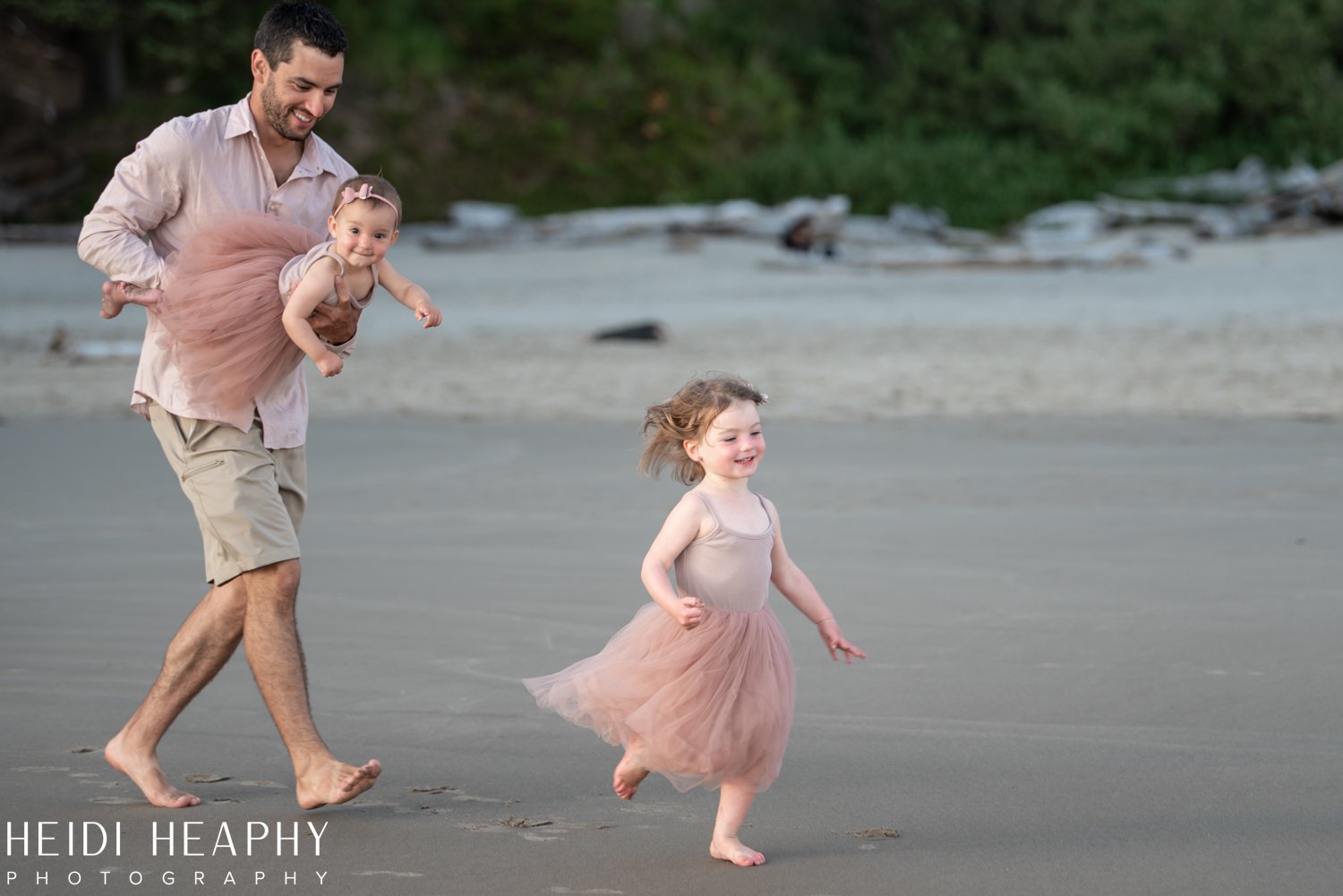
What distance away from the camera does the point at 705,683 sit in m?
3.48

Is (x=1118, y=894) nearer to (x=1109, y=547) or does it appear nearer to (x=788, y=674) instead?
(x=788, y=674)

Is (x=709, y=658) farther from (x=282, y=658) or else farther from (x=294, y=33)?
(x=294, y=33)

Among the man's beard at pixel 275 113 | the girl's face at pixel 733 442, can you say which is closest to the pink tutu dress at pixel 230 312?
the man's beard at pixel 275 113

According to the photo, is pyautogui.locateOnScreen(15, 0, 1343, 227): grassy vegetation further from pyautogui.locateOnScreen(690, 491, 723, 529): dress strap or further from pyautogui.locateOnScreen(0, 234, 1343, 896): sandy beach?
pyautogui.locateOnScreen(690, 491, 723, 529): dress strap

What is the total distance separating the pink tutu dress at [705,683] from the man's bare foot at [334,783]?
455 millimetres

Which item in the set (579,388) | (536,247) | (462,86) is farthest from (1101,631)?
(462,86)

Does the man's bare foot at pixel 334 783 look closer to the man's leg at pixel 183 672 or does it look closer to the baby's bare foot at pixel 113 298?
the man's leg at pixel 183 672

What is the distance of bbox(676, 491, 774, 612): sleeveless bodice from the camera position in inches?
139

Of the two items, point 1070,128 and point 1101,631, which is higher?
point 1070,128

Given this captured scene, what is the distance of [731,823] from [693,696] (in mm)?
296

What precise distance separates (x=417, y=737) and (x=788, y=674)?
131cm

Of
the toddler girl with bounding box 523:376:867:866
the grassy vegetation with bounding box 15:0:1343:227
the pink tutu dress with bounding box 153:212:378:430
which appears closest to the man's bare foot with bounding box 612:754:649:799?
the toddler girl with bounding box 523:376:867:866

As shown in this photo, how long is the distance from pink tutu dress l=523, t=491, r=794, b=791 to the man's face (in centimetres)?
138

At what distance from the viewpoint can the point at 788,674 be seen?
3.57m
